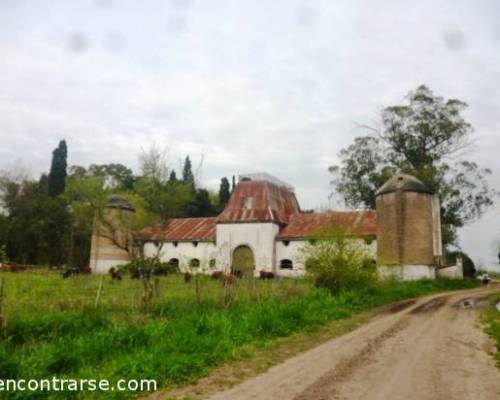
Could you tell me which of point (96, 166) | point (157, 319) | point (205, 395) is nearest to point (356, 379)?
point (205, 395)

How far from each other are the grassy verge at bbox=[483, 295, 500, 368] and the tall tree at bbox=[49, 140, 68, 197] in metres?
43.2

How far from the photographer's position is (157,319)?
10.2m

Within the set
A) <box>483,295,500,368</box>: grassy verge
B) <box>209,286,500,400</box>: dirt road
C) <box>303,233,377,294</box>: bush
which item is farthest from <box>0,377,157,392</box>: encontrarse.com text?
<box>303,233,377,294</box>: bush

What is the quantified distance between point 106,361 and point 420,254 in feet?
78.5

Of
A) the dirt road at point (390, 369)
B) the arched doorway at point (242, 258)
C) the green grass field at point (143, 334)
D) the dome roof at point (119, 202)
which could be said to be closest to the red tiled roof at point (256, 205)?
the arched doorway at point (242, 258)

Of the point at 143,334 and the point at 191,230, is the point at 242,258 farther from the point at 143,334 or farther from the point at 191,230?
the point at 143,334

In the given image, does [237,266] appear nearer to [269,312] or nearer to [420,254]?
[420,254]

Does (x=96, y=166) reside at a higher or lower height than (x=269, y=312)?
higher

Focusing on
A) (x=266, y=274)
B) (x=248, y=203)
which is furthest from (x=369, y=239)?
(x=248, y=203)

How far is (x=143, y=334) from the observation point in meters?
8.41

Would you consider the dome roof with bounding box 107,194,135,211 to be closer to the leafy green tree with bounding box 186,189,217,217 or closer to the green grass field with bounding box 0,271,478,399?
the leafy green tree with bounding box 186,189,217,217

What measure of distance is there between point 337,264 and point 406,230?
12804 mm

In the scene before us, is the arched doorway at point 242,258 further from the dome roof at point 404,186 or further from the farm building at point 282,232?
the dome roof at point 404,186

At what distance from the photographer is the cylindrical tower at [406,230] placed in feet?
90.3
